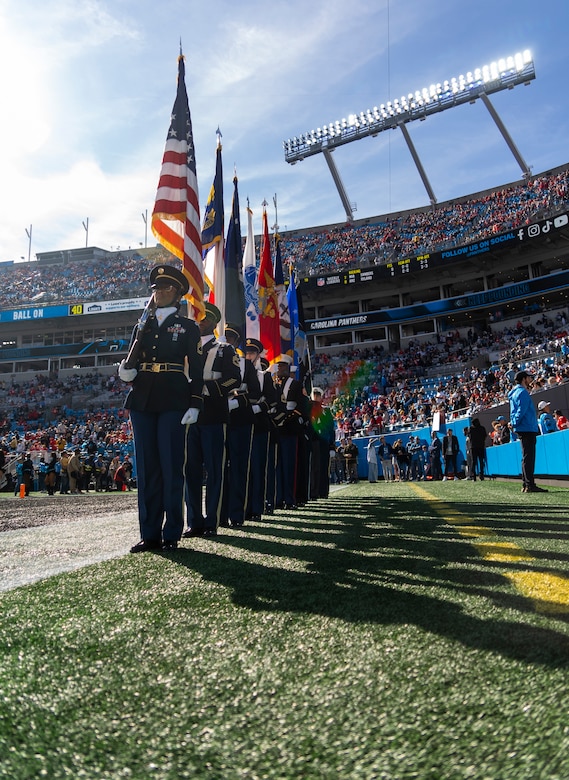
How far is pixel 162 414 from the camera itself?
3.90 m

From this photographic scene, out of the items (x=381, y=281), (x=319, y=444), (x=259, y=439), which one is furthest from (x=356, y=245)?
(x=259, y=439)

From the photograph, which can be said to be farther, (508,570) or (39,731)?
(508,570)

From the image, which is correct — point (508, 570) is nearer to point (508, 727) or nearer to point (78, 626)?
point (508, 727)

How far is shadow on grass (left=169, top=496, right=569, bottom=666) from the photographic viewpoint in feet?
4.91

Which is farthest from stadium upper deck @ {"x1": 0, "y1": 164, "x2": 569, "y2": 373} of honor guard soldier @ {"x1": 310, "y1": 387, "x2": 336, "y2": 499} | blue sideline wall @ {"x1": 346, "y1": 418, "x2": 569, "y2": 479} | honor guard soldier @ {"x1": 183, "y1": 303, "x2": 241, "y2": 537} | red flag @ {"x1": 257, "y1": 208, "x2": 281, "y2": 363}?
→ honor guard soldier @ {"x1": 183, "y1": 303, "x2": 241, "y2": 537}

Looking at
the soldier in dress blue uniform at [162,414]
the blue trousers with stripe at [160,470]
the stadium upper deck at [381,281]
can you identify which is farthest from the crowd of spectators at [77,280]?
the blue trousers with stripe at [160,470]

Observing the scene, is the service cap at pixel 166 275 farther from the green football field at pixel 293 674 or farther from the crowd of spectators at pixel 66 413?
the crowd of spectators at pixel 66 413

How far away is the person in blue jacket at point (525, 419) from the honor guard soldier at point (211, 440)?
16.1 ft

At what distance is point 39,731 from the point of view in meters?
1.04

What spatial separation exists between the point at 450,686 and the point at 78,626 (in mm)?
1154

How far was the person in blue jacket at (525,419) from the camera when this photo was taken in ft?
26.8

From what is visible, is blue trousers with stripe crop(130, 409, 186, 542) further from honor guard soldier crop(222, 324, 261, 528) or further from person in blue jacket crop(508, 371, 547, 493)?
person in blue jacket crop(508, 371, 547, 493)

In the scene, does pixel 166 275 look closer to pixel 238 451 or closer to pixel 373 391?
pixel 238 451

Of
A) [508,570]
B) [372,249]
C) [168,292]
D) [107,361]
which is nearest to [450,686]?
[508,570]
